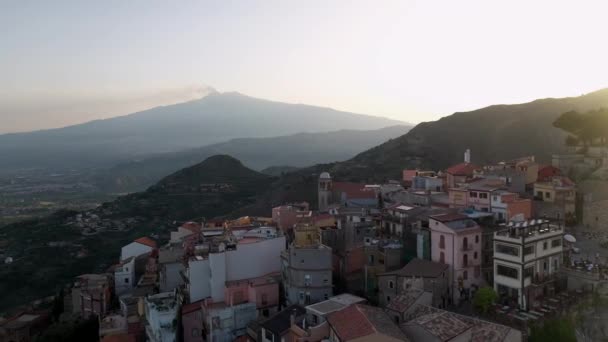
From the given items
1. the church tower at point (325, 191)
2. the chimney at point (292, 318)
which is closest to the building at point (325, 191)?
the church tower at point (325, 191)

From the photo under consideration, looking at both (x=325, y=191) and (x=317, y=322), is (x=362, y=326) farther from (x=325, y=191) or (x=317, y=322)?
(x=325, y=191)

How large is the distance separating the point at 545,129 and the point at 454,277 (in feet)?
169

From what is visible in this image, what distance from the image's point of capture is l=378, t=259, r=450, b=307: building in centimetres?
2225

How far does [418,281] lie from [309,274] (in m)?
5.13

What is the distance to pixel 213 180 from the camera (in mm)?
84938

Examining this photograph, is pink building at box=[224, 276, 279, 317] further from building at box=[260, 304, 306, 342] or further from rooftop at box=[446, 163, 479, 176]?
rooftop at box=[446, 163, 479, 176]

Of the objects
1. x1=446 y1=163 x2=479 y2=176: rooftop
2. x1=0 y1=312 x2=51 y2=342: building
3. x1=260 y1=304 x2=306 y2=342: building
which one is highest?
x1=446 y1=163 x2=479 y2=176: rooftop

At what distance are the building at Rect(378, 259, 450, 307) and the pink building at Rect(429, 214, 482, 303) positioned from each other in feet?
1.31

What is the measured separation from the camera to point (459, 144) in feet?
240

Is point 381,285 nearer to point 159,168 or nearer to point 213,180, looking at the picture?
point 213,180

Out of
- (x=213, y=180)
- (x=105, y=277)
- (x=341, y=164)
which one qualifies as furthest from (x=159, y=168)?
(x=105, y=277)

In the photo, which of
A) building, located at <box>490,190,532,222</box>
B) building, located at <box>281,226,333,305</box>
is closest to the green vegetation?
building, located at <box>490,190,532,222</box>

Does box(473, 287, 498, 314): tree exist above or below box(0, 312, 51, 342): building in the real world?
above

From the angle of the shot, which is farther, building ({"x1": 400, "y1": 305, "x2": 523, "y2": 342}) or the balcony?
the balcony
